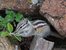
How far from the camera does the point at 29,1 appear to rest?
240 centimetres

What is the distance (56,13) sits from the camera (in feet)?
7.25

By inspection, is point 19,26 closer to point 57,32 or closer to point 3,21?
point 3,21

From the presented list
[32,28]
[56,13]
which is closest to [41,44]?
[32,28]

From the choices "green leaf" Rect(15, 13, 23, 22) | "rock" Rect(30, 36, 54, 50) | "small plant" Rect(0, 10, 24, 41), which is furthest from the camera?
"green leaf" Rect(15, 13, 23, 22)

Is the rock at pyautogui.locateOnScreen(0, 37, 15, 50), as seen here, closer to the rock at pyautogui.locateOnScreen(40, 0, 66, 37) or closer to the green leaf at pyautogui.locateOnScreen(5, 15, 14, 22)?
the green leaf at pyautogui.locateOnScreen(5, 15, 14, 22)

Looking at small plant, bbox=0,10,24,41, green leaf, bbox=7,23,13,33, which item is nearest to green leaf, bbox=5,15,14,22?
small plant, bbox=0,10,24,41

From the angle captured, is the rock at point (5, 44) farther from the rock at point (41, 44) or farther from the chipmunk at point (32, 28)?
the rock at point (41, 44)

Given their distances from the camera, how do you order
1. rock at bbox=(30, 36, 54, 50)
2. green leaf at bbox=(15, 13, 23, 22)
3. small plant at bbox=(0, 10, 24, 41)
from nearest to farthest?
rock at bbox=(30, 36, 54, 50)
small plant at bbox=(0, 10, 24, 41)
green leaf at bbox=(15, 13, 23, 22)

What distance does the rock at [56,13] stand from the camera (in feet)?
7.17

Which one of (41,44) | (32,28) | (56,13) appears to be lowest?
(41,44)

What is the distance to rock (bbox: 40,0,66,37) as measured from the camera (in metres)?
2.19

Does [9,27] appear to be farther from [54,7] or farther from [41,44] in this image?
[54,7]

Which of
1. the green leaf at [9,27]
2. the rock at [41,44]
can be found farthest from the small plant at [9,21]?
the rock at [41,44]

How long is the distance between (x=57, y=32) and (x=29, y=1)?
0.46 metres
